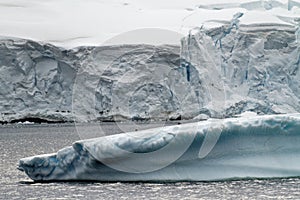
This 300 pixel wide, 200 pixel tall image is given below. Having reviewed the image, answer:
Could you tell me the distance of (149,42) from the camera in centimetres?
5097

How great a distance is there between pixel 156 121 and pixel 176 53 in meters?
5.56

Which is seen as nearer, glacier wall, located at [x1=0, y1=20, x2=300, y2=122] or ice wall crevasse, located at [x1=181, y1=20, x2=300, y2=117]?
ice wall crevasse, located at [x1=181, y1=20, x2=300, y2=117]

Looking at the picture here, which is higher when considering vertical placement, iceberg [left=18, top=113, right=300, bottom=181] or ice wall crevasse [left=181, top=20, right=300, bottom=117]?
iceberg [left=18, top=113, right=300, bottom=181]

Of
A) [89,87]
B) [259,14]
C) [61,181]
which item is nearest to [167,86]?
[89,87]

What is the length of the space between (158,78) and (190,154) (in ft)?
112

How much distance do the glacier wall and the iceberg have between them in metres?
30.9

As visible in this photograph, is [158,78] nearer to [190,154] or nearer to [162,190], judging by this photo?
[190,154]

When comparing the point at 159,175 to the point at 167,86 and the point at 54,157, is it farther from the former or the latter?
the point at 167,86

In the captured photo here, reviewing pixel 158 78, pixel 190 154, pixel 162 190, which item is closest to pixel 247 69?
pixel 158 78

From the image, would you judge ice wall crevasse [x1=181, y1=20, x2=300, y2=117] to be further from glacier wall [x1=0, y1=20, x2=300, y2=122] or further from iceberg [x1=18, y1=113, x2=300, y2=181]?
iceberg [x1=18, y1=113, x2=300, y2=181]

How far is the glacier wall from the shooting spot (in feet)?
142

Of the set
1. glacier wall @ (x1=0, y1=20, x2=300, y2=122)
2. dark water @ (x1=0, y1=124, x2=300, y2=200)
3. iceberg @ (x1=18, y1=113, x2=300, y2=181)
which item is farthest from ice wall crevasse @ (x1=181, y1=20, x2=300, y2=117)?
dark water @ (x1=0, y1=124, x2=300, y2=200)

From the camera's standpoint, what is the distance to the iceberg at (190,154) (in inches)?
447

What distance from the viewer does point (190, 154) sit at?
11.4 metres
